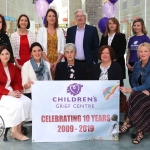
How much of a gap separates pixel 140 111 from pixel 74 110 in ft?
2.51

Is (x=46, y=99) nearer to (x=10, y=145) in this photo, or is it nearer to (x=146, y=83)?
(x=10, y=145)

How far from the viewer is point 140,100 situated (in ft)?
10.5

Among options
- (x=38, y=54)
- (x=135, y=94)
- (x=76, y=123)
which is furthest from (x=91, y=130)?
(x=38, y=54)

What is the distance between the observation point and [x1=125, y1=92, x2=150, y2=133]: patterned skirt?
10.4ft

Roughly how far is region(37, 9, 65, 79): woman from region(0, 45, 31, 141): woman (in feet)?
2.43

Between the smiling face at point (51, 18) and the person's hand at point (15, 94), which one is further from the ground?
the smiling face at point (51, 18)

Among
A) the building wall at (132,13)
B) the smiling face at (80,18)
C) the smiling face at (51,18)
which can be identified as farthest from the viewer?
the building wall at (132,13)

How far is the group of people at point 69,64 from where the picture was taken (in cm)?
320

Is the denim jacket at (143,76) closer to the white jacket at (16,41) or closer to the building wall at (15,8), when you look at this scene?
the white jacket at (16,41)

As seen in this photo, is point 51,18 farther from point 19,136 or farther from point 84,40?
point 19,136

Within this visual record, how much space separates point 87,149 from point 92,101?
528mm

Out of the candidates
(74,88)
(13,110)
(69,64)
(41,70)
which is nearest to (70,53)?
(69,64)

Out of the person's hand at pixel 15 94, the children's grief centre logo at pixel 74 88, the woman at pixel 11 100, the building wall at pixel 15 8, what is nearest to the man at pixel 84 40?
the children's grief centre logo at pixel 74 88

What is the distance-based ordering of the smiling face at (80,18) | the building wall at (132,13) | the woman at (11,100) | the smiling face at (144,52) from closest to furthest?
the woman at (11,100) < the smiling face at (144,52) < the smiling face at (80,18) < the building wall at (132,13)
